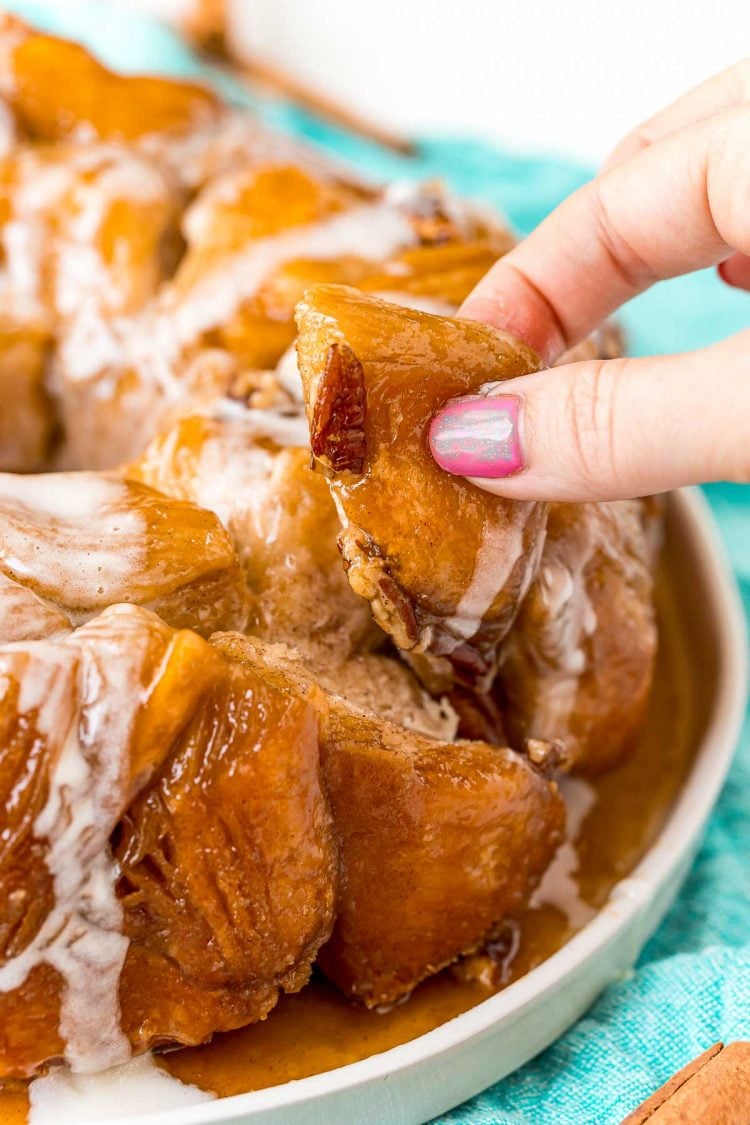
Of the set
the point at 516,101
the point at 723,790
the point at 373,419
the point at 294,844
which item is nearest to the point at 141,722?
the point at 294,844

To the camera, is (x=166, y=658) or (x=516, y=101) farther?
(x=516, y=101)

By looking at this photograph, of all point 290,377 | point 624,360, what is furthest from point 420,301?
point 624,360

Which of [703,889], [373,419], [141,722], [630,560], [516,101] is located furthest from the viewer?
[516,101]

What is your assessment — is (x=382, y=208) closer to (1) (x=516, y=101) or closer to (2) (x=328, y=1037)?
(2) (x=328, y=1037)

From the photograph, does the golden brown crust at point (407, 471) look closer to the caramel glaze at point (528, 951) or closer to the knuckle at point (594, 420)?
the knuckle at point (594, 420)

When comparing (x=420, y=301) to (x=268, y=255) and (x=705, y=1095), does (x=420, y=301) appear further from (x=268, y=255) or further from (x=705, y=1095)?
(x=705, y=1095)

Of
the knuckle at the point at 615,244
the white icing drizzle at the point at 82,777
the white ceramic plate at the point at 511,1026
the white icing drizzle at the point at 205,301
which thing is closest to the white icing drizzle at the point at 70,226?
the white icing drizzle at the point at 205,301
